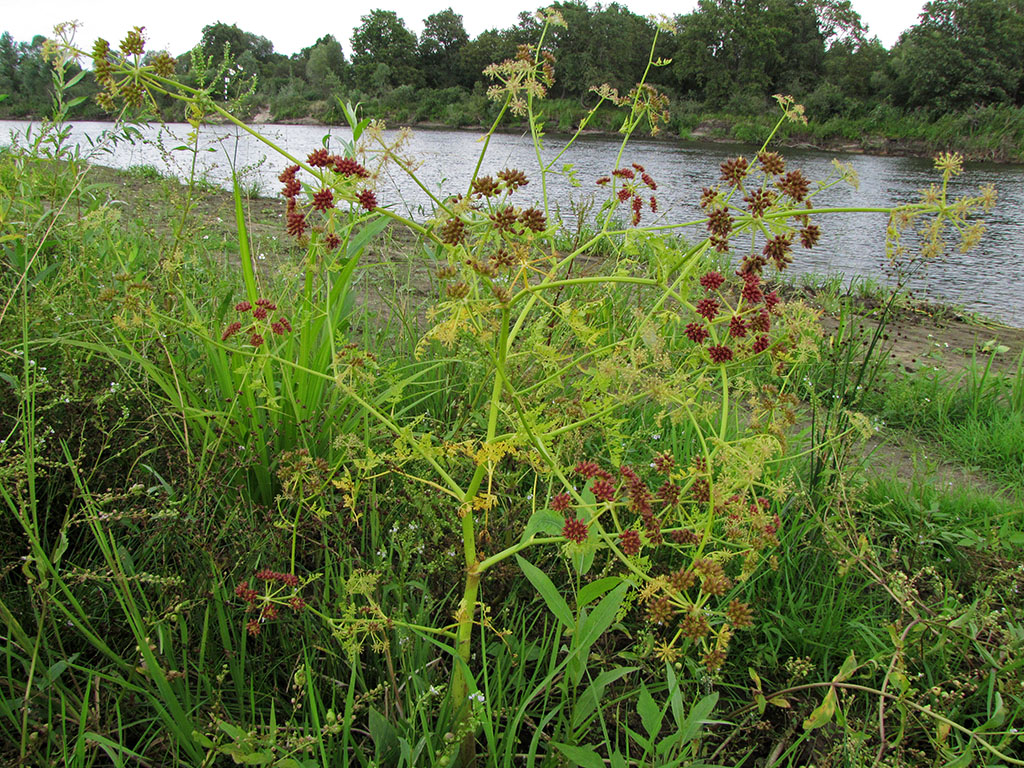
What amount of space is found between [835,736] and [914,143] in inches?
1614

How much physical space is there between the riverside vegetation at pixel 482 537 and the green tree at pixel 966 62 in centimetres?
5027

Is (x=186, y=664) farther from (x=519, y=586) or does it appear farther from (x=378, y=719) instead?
(x=519, y=586)

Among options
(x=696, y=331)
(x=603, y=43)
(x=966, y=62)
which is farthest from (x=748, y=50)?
(x=696, y=331)

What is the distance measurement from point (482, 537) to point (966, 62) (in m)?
55.0

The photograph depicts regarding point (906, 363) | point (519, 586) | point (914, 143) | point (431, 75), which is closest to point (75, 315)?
point (519, 586)

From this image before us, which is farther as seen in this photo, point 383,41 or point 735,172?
point 383,41

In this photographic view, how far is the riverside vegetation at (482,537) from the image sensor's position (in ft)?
3.14

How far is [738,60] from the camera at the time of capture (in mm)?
53125

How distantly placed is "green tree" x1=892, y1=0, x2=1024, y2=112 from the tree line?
0.08m

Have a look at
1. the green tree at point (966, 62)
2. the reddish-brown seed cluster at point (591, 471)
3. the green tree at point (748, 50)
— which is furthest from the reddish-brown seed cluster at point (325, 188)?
the green tree at point (966, 62)

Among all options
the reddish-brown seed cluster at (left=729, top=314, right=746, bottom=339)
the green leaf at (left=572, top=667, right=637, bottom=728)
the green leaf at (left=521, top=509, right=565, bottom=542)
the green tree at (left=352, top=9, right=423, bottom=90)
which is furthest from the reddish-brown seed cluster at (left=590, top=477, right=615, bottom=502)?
the green tree at (left=352, top=9, right=423, bottom=90)

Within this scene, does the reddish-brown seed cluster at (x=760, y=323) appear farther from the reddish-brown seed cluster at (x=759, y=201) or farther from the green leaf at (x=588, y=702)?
the green leaf at (x=588, y=702)

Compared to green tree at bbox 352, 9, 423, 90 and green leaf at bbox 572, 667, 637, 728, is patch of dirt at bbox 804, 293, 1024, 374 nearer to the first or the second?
green leaf at bbox 572, 667, 637, 728

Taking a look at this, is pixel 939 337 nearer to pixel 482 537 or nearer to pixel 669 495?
pixel 482 537
